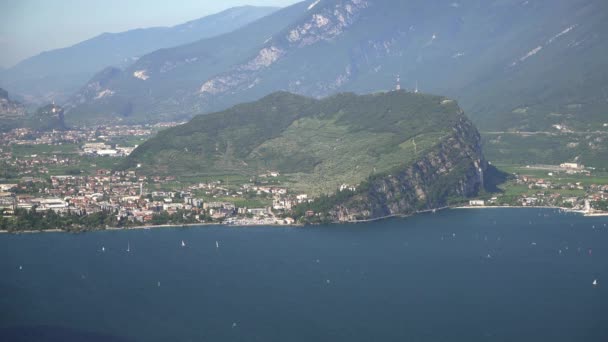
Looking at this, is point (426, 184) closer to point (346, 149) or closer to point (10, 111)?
point (346, 149)

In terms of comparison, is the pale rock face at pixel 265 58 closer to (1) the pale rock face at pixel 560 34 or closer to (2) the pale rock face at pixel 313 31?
(2) the pale rock face at pixel 313 31

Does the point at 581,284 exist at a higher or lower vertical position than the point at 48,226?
lower

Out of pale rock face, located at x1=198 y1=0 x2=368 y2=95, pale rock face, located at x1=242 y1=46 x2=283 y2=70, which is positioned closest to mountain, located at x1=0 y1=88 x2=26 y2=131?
pale rock face, located at x1=198 y1=0 x2=368 y2=95

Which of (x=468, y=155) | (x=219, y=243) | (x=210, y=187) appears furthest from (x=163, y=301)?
(x=468, y=155)

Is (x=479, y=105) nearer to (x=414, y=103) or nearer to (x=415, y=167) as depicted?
(x=414, y=103)

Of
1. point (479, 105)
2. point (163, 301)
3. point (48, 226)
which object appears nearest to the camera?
point (163, 301)

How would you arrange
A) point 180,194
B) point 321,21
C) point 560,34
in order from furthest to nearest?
point 321,21, point 560,34, point 180,194

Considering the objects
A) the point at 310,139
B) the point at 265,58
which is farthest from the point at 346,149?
the point at 265,58
